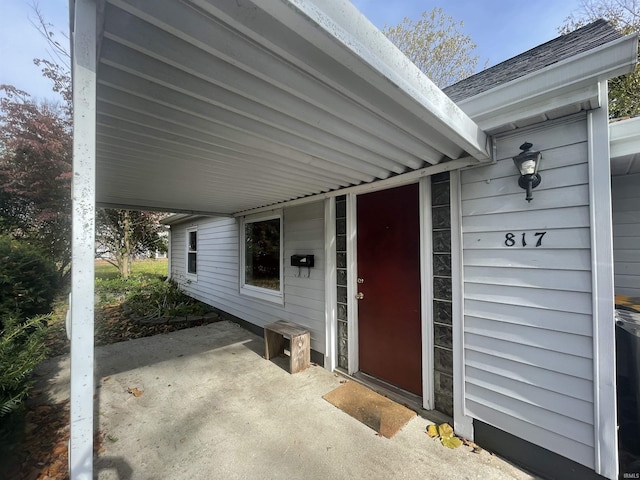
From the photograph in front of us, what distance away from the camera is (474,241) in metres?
2.27

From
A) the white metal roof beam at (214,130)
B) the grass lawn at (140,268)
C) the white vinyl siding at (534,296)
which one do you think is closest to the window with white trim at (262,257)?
the white metal roof beam at (214,130)

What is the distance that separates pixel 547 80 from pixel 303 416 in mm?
3224

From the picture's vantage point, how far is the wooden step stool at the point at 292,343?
11.3ft

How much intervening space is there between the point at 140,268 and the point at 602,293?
52.7 ft

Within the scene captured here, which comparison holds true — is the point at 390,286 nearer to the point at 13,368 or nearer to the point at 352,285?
the point at 352,285

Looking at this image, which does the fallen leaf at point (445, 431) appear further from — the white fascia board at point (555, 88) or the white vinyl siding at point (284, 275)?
the white fascia board at point (555, 88)

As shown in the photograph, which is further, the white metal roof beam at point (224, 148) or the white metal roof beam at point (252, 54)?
the white metal roof beam at point (224, 148)

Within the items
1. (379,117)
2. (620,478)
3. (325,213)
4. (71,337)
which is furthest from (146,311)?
(620,478)

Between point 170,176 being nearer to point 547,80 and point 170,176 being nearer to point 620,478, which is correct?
point 547,80

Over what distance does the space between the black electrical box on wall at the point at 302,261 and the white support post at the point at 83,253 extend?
2.89m

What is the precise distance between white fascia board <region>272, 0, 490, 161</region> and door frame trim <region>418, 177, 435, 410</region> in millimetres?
942

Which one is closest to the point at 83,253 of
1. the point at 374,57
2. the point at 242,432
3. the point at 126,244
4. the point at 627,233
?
the point at 374,57

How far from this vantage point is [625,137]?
1.89m

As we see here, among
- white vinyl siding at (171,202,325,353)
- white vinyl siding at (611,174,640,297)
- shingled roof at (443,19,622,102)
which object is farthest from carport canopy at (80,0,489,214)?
white vinyl siding at (611,174,640,297)
